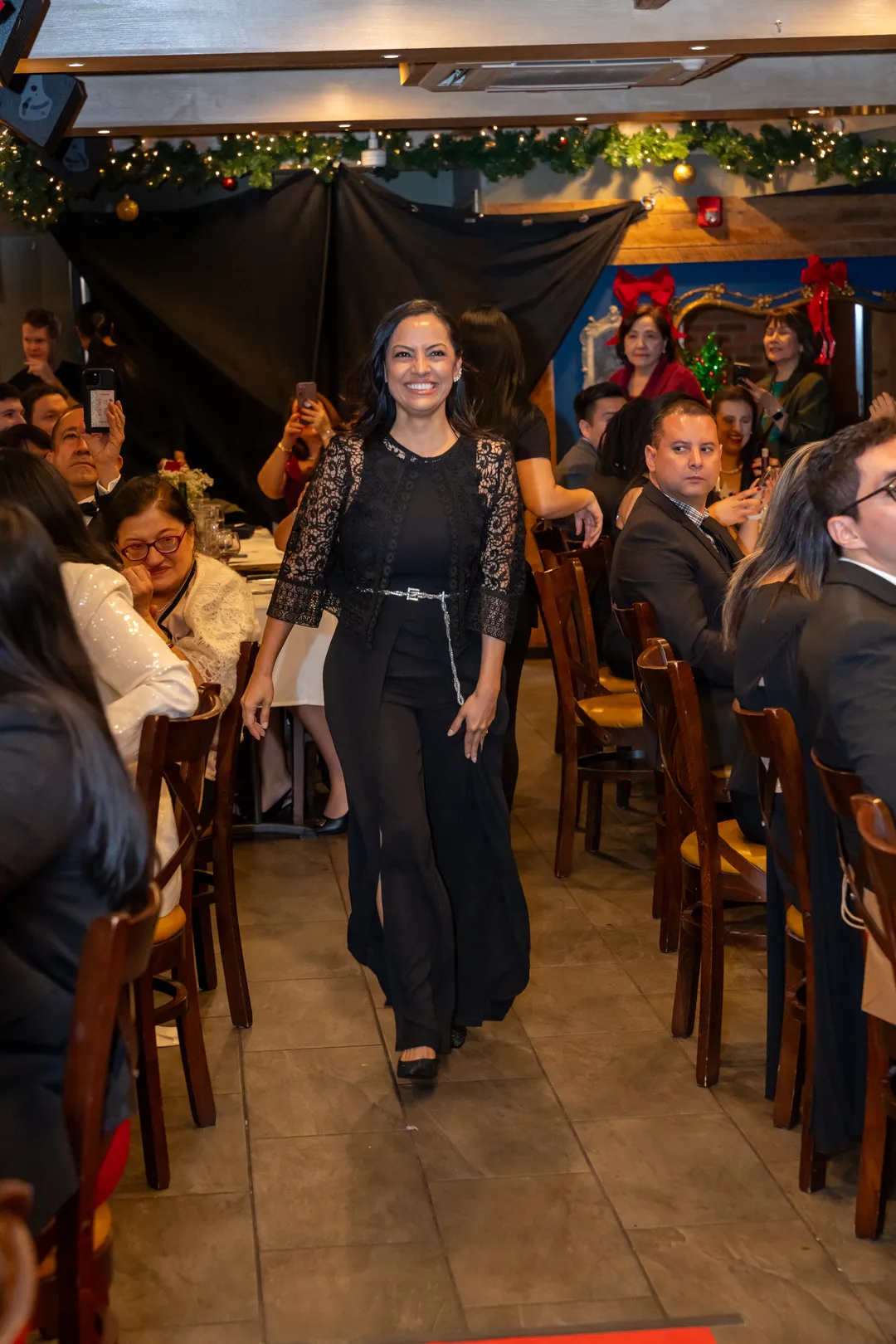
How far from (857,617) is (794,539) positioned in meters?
0.46

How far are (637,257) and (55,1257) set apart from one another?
704 centimetres

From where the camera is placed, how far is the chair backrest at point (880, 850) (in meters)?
2.06

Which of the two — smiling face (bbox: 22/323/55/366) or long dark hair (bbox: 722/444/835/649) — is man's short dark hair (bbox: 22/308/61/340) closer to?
smiling face (bbox: 22/323/55/366)

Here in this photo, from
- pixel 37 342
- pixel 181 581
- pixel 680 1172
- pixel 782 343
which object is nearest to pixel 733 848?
pixel 680 1172

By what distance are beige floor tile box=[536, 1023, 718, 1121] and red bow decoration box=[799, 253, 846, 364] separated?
5.49 metres

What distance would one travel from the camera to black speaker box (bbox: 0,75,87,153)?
5520 millimetres

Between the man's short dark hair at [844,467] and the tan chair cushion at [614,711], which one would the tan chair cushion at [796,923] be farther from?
the tan chair cushion at [614,711]

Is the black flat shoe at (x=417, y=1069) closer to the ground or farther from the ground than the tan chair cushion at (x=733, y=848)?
closer to the ground

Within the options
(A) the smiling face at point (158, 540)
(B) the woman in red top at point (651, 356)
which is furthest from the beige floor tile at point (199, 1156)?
(B) the woman in red top at point (651, 356)

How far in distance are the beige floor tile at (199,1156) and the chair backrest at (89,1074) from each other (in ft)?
3.49

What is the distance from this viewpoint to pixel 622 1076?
3275 millimetres

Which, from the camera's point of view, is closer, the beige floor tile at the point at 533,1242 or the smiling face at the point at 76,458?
the beige floor tile at the point at 533,1242

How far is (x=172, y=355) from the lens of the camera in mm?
7848

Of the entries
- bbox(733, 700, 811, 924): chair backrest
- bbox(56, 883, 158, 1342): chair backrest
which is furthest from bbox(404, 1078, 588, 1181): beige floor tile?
bbox(56, 883, 158, 1342): chair backrest
